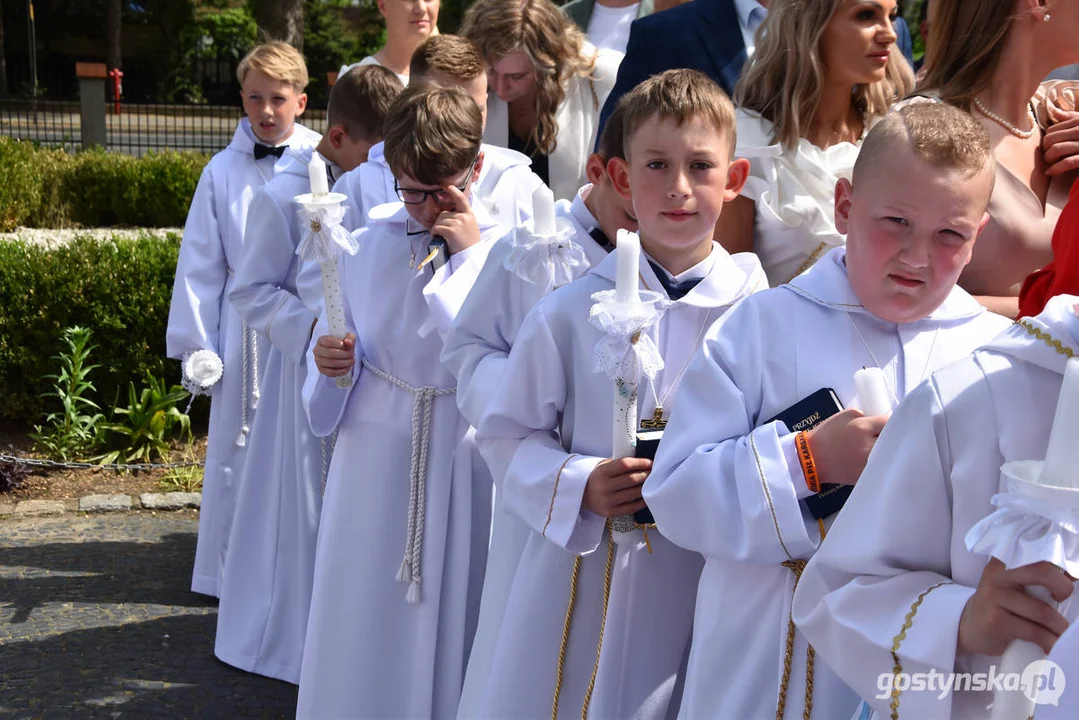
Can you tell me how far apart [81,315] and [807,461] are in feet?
23.0

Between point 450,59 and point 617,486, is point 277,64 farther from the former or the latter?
point 617,486

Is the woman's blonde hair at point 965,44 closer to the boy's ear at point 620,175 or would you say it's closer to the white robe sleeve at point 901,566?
the boy's ear at point 620,175

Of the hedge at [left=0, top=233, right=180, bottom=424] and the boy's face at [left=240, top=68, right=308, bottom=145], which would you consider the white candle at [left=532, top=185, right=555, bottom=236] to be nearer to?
the boy's face at [left=240, top=68, right=308, bottom=145]

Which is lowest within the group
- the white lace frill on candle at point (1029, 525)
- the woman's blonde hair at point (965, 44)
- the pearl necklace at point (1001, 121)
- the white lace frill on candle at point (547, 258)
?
the white lace frill on candle at point (547, 258)

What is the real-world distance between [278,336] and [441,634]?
1.41m

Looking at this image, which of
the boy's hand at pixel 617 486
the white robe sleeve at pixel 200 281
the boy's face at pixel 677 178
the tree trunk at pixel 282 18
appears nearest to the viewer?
the boy's hand at pixel 617 486

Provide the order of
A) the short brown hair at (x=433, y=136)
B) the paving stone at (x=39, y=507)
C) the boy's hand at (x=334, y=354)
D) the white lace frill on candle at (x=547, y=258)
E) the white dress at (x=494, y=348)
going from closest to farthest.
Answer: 1. the white lace frill on candle at (x=547, y=258)
2. the white dress at (x=494, y=348)
3. the short brown hair at (x=433, y=136)
4. the boy's hand at (x=334, y=354)
5. the paving stone at (x=39, y=507)

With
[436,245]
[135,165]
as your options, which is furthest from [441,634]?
[135,165]

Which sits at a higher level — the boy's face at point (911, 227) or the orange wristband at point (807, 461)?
the boy's face at point (911, 227)

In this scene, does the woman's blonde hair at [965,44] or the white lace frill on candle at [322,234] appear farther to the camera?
the white lace frill on candle at [322,234]

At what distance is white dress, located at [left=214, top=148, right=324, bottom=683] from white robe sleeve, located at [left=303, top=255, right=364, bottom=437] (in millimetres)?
693

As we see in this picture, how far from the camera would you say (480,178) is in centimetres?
414

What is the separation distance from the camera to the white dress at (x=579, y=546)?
2.86 metres

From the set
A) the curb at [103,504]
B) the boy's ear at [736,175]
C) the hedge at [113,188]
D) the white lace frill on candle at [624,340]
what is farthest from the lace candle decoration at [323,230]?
the hedge at [113,188]
